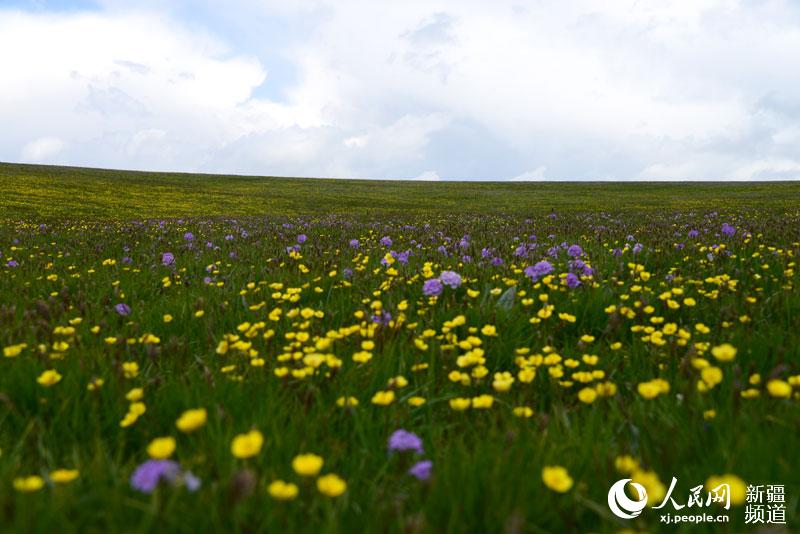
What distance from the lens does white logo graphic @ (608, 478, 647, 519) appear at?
1.49 metres

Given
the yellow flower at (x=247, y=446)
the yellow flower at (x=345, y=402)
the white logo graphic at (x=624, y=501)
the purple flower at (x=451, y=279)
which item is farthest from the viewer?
the purple flower at (x=451, y=279)

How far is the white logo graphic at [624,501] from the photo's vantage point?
1487 millimetres

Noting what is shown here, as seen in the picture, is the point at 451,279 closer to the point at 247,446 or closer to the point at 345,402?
the point at 345,402

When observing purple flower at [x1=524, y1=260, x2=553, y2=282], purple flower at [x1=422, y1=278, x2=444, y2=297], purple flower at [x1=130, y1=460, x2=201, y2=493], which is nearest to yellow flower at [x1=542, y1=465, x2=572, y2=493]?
purple flower at [x1=130, y1=460, x2=201, y2=493]

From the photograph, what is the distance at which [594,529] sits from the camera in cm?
153

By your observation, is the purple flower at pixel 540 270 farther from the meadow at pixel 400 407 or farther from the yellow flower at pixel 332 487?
the yellow flower at pixel 332 487

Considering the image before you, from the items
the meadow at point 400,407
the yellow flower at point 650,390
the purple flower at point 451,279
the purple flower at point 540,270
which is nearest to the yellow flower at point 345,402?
the meadow at point 400,407

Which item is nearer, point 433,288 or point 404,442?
point 404,442

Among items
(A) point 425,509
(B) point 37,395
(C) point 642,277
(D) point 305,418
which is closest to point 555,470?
(A) point 425,509

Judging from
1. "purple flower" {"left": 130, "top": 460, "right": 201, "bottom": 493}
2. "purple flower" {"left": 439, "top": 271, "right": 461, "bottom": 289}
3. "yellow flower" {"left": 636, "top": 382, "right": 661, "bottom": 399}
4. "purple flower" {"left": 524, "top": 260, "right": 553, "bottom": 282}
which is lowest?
"purple flower" {"left": 130, "top": 460, "right": 201, "bottom": 493}

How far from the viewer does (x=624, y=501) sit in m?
1.53

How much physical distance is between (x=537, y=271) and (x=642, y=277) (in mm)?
1020

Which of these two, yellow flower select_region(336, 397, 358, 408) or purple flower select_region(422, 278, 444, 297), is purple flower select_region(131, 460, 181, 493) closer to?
yellow flower select_region(336, 397, 358, 408)

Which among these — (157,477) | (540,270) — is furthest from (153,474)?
(540,270)
